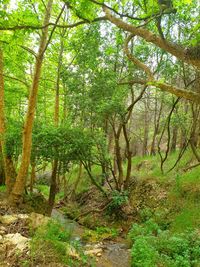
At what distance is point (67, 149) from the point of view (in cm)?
907

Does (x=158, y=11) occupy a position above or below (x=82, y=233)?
above

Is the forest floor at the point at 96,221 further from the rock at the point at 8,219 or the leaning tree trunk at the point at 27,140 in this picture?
the leaning tree trunk at the point at 27,140

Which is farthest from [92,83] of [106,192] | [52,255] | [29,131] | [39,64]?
[52,255]

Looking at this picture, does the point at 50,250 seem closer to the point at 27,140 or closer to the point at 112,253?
the point at 112,253

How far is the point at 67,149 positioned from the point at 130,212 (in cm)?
347

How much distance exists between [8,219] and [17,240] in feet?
5.48

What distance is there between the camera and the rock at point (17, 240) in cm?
477

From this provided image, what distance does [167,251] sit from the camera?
6.16 metres

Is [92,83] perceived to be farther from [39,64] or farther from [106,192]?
[106,192]

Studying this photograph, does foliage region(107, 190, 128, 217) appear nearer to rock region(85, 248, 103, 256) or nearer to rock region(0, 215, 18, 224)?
rock region(85, 248, 103, 256)

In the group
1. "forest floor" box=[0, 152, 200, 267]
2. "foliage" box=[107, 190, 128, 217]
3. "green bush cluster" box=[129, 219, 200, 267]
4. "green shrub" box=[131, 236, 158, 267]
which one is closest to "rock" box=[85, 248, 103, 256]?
"forest floor" box=[0, 152, 200, 267]

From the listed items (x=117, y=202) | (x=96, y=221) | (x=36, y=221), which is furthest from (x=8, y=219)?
(x=117, y=202)

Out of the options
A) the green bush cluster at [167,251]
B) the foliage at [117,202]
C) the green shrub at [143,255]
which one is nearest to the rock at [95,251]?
the green bush cluster at [167,251]

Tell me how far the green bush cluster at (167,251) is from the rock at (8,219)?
2.94 m
